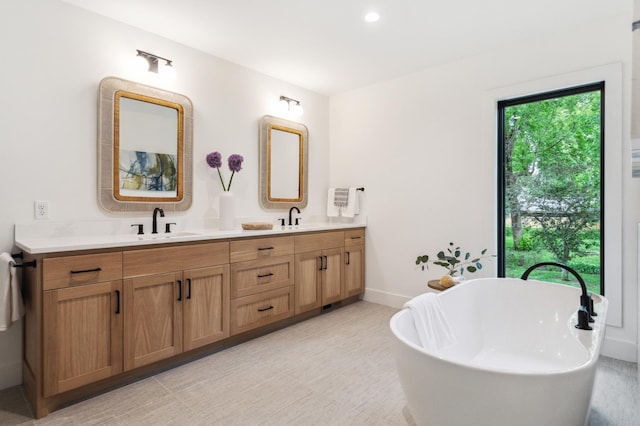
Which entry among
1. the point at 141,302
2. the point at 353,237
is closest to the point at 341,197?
the point at 353,237

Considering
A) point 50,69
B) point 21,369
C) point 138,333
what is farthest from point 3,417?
point 50,69

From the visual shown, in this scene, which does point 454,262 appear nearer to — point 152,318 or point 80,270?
point 152,318

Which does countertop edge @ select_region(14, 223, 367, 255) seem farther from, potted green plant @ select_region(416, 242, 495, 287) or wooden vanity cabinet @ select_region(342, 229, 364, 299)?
potted green plant @ select_region(416, 242, 495, 287)

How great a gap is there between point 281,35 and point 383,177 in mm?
1825

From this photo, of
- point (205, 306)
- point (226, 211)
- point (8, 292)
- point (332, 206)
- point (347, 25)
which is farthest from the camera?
point (332, 206)

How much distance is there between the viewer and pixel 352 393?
84.4 inches

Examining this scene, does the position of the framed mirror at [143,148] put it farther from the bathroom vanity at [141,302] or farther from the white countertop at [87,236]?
the bathroom vanity at [141,302]

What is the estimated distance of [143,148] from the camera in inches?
109

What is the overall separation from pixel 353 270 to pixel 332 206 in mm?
817

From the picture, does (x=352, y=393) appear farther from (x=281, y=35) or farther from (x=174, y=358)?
(x=281, y=35)

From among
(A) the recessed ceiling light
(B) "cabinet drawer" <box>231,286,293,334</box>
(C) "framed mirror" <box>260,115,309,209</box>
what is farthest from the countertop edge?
(A) the recessed ceiling light

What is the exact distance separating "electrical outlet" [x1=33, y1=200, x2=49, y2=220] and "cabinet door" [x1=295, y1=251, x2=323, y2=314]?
1905mm

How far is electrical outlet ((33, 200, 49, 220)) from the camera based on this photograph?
7.51ft

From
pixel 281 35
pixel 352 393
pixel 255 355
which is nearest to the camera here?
pixel 352 393
